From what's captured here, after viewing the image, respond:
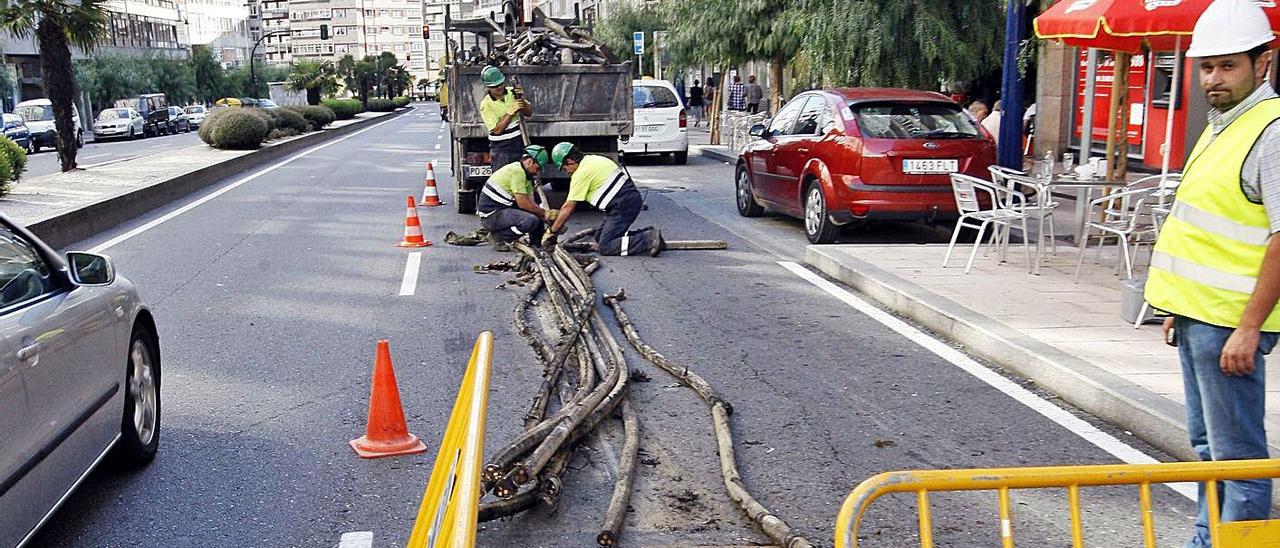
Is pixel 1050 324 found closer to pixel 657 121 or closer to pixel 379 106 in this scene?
pixel 657 121

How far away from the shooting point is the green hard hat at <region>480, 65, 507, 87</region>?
1275 cm

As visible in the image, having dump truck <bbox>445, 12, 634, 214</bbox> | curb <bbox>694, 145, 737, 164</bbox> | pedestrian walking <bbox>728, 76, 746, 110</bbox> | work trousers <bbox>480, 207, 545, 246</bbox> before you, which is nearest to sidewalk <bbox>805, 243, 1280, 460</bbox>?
work trousers <bbox>480, 207, 545, 246</bbox>

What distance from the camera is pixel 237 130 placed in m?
26.2

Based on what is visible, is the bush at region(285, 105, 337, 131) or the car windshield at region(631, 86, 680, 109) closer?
the car windshield at region(631, 86, 680, 109)

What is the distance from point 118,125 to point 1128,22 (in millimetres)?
44947

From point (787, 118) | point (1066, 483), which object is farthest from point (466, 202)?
point (1066, 483)

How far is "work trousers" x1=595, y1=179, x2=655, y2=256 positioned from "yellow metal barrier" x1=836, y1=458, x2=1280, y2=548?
26.8ft

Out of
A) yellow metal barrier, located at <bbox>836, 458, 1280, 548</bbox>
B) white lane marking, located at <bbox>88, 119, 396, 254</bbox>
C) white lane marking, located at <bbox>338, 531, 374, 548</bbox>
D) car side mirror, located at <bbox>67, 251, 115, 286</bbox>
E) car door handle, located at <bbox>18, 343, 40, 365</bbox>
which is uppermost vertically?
car side mirror, located at <bbox>67, 251, 115, 286</bbox>

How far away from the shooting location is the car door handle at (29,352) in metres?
3.58

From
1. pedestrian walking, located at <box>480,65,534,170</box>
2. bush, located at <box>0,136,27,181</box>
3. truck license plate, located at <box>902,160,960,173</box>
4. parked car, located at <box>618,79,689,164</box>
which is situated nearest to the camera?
truck license plate, located at <box>902,160,960,173</box>

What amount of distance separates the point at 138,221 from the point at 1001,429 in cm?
1249

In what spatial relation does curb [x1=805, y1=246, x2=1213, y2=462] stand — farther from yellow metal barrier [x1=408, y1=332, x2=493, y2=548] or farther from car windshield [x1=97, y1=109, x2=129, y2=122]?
car windshield [x1=97, y1=109, x2=129, y2=122]

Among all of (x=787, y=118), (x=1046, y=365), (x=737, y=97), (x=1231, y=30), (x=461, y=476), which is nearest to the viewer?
(x=461, y=476)

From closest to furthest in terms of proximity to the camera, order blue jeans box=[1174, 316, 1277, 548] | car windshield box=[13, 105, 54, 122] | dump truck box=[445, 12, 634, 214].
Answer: blue jeans box=[1174, 316, 1277, 548] → dump truck box=[445, 12, 634, 214] → car windshield box=[13, 105, 54, 122]
